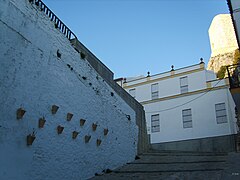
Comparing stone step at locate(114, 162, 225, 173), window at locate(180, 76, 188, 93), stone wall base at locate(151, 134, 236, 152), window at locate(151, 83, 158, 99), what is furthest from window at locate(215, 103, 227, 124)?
stone step at locate(114, 162, 225, 173)

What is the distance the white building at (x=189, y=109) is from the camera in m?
18.4

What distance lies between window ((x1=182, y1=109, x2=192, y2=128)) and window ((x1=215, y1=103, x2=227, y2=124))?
1.96m

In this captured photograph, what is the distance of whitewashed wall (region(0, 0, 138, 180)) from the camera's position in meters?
5.33

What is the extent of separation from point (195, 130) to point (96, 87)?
40.3 ft

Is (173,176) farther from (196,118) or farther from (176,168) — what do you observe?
(196,118)

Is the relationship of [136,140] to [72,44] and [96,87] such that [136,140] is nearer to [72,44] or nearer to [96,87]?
[96,87]

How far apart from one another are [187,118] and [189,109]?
705mm

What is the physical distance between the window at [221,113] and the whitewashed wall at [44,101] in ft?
37.6

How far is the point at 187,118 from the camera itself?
65.6 feet

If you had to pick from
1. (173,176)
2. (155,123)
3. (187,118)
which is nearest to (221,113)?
(187,118)

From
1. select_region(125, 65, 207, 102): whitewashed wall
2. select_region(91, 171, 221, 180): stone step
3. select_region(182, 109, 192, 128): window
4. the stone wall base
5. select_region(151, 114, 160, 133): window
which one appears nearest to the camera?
select_region(91, 171, 221, 180): stone step

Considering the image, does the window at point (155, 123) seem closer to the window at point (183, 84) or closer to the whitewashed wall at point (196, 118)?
the whitewashed wall at point (196, 118)

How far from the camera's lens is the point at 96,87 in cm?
909

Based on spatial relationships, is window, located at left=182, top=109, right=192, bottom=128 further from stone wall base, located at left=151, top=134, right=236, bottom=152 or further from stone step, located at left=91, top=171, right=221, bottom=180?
stone step, located at left=91, top=171, right=221, bottom=180
